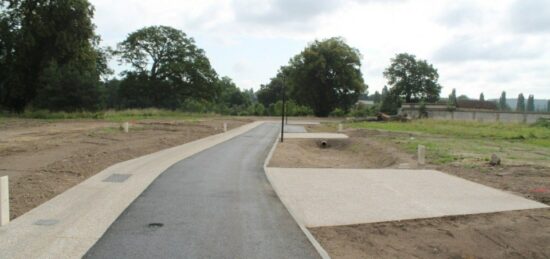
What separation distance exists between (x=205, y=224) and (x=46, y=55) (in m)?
55.0

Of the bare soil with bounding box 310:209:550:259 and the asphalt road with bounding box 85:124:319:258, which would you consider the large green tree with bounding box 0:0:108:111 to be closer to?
the asphalt road with bounding box 85:124:319:258

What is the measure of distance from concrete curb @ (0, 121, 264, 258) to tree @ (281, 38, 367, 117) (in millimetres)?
72574

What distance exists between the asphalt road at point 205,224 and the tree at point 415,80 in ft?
333

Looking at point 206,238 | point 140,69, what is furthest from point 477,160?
point 140,69

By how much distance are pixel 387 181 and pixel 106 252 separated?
363 inches

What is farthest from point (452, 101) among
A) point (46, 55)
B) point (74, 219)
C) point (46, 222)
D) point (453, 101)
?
point (46, 222)

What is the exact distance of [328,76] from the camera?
86250 mm

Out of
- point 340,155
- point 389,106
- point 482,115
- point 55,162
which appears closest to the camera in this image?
point 55,162

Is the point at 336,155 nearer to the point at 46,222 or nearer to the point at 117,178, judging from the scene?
the point at 117,178

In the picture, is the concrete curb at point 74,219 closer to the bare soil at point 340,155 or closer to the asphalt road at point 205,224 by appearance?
the asphalt road at point 205,224

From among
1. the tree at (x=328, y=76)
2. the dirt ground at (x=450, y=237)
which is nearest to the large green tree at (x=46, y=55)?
the tree at (x=328, y=76)

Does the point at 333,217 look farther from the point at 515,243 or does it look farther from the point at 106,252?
the point at 106,252

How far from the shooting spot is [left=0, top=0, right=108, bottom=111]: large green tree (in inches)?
2128

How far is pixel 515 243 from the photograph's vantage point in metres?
8.17
